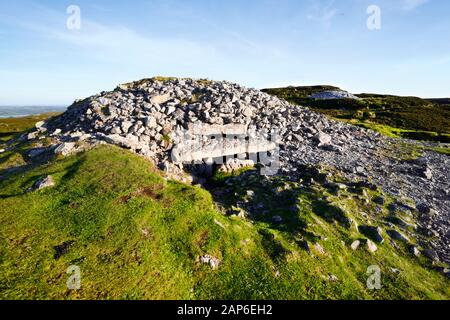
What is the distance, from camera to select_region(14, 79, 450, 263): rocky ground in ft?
100

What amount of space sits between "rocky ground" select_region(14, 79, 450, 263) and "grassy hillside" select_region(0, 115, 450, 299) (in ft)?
13.5

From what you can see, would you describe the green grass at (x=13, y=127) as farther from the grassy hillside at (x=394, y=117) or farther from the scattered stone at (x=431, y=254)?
the grassy hillside at (x=394, y=117)

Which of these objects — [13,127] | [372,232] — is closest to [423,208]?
[372,232]

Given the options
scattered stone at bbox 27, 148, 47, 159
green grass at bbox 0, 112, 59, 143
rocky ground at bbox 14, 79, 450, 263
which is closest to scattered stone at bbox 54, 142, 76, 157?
rocky ground at bbox 14, 79, 450, 263

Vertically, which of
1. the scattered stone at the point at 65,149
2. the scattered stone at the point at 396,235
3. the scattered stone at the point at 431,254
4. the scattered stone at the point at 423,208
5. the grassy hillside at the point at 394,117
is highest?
the grassy hillside at the point at 394,117

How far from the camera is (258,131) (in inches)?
1656

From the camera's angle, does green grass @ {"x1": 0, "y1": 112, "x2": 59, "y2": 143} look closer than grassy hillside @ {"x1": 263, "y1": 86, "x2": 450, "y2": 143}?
No

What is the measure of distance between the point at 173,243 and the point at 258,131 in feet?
84.7

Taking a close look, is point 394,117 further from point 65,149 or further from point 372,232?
point 65,149

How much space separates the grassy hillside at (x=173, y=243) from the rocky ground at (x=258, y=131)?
162 inches

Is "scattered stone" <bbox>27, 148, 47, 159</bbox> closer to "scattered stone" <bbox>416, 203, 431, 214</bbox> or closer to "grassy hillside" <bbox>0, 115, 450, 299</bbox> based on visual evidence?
"grassy hillside" <bbox>0, 115, 450, 299</bbox>

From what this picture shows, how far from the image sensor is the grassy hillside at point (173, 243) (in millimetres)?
16281

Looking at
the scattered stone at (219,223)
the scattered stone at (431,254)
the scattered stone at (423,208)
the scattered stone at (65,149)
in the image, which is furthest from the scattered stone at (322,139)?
the scattered stone at (65,149)

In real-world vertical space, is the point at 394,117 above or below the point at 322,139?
above
